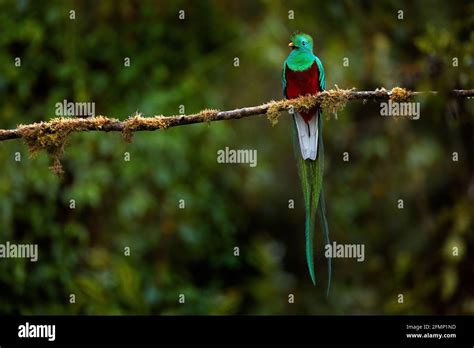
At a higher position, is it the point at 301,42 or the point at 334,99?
the point at 301,42

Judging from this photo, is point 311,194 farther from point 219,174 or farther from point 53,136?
point 219,174

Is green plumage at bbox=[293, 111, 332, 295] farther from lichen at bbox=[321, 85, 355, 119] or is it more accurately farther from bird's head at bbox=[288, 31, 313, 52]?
bird's head at bbox=[288, 31, 313, 52]

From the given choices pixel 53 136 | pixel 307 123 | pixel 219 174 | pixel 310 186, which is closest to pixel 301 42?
pixel 307 123

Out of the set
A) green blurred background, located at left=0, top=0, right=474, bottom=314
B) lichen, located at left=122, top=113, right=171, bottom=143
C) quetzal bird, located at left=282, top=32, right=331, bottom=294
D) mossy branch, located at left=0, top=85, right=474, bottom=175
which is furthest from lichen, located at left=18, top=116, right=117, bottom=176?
green blurred background, located at left=0, top=0, right=474, bottom=314

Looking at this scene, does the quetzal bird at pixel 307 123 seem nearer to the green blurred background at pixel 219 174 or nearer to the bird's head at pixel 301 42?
the bird's head at pixel 301 42

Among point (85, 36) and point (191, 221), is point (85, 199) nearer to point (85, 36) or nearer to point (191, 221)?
point (191, 221)

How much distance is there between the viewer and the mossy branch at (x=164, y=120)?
4.02 meters

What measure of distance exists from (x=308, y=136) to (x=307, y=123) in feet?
0.27

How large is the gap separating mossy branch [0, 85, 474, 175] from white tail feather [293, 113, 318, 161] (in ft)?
0.60

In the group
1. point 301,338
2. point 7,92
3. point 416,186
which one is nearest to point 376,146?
point 416,186

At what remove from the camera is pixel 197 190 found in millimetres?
7191

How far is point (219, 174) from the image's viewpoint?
24.7 feet

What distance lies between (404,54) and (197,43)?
182cm

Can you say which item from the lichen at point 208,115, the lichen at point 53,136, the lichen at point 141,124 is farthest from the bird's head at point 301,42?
the lichen at point 53,136
